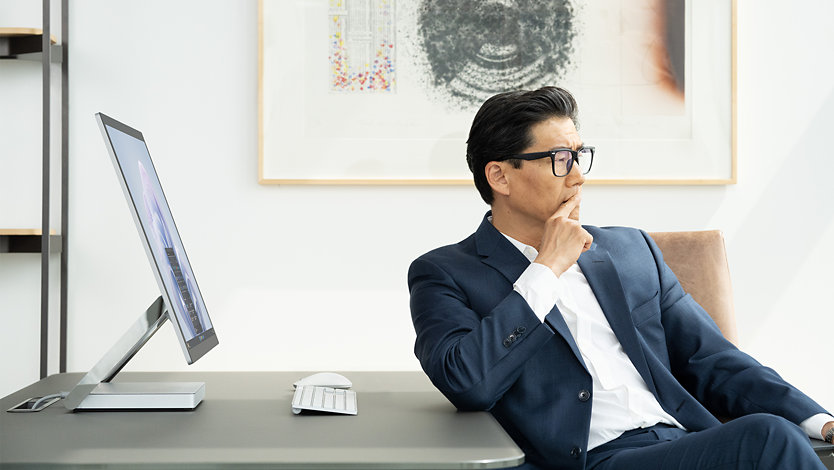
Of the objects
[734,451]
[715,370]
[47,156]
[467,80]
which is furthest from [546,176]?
[47,156]

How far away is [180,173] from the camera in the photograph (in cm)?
257

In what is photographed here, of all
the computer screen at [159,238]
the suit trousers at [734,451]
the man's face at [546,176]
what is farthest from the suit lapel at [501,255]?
the computer screen at [159,238]

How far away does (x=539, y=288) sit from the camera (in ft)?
4.95

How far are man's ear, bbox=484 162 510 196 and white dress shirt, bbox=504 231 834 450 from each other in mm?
151

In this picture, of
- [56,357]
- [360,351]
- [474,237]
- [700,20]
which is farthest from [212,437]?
[700,20]

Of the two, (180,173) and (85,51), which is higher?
(85,51)

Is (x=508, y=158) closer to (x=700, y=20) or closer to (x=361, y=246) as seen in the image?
(x=361, y=246)

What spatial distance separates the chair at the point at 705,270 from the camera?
2007 mm

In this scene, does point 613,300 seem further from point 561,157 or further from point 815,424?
point 815,424

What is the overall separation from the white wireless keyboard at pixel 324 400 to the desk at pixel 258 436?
2 centimetres

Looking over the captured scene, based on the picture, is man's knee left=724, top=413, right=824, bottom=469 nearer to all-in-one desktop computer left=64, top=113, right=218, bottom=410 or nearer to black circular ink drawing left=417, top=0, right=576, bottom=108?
all-in-one desktop computer left=64, top=113, right=218, bottom=410

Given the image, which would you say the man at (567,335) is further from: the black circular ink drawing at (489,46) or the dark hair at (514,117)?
the black circular ink drawing at (489,46)

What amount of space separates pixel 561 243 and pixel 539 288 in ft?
0.51

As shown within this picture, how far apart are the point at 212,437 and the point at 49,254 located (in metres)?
1.60
